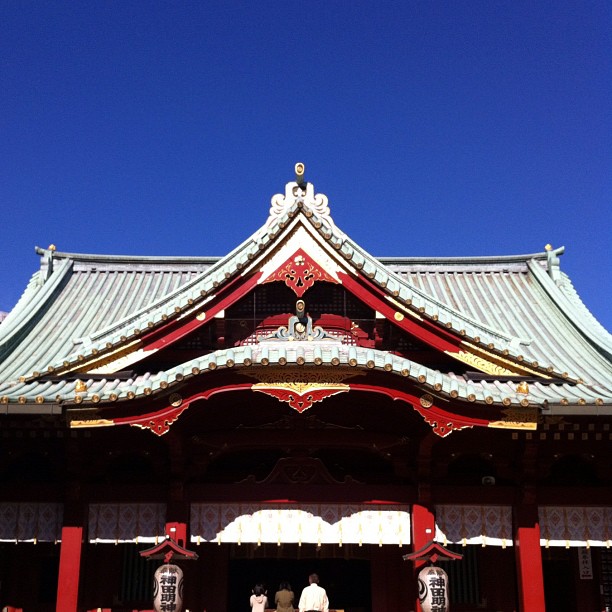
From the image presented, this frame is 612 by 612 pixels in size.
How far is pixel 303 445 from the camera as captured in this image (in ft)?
35.0

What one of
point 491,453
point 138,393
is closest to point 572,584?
point 491,453

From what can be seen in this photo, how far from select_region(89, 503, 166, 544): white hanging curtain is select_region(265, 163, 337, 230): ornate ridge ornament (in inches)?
189

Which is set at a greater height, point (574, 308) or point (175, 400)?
point (574, 308)

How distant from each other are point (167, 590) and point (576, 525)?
6.15m

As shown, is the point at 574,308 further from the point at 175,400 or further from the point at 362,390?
the point at 175,400

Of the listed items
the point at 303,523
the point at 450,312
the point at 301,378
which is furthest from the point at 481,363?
the point at 303,523

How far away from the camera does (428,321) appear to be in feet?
35.2

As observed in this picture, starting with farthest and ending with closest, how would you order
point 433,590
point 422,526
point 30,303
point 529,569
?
point 30,303
point 422,526
point 529,569
point 433,590

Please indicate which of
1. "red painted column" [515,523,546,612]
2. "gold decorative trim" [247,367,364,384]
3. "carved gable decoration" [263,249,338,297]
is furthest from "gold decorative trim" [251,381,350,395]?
"red painted column" [515,523,546,612]

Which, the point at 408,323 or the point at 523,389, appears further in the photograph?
the point at 408,323

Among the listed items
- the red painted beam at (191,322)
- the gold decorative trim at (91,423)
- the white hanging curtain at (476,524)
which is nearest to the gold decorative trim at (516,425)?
the white hanging curtain at (476,524)

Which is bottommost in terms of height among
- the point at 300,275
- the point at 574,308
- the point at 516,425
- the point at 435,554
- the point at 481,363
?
the point at 435,554

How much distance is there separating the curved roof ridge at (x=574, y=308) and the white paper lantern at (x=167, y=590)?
26.9 ft

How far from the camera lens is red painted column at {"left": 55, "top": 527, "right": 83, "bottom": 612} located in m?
10.0
